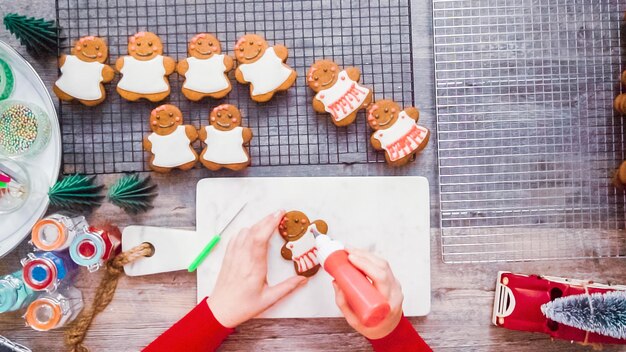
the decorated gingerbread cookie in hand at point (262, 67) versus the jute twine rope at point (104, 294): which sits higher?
the decorated gingerbread cookie in hand at point (262, 67)

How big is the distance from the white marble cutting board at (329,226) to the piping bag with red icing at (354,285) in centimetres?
13

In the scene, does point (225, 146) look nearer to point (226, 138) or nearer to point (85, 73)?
point (226, 138)

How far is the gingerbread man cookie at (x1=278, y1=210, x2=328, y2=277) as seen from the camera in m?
1.09

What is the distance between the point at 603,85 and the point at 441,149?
12.9 inches

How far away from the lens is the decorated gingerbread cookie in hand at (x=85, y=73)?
108 cm

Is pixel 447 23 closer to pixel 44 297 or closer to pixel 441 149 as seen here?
pixel 441 149

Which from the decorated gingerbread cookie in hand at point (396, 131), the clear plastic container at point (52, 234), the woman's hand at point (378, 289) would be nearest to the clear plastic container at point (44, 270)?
the clear plastic container at point (52, 234)

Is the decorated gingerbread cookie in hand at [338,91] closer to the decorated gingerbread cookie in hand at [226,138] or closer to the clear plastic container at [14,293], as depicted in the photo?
the decorated gingerbread cookie in hand at [226,138]

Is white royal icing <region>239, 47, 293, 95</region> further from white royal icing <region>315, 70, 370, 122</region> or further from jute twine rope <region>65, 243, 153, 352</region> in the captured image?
jute twine rope <region>65, 243, 153, 352</region>

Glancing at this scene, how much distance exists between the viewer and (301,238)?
1.10 metres

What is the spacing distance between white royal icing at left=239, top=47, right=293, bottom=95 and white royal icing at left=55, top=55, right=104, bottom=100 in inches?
10.4

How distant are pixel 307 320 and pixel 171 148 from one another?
0.41 meters

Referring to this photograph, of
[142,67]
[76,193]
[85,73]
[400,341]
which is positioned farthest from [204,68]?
[400,341]

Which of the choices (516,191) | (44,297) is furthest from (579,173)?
(44,297)
